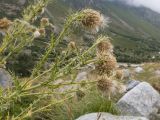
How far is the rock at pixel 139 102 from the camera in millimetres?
12219

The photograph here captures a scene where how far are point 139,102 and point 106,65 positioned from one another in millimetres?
8664

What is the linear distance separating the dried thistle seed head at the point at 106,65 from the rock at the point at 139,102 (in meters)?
7.71

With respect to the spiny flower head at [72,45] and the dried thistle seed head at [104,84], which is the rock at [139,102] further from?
the dried thistle seed head at [104,84]

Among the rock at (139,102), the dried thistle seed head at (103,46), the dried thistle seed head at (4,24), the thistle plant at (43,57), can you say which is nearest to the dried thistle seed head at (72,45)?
the thistle plant at (43,57)

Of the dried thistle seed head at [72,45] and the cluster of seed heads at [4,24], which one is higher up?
the cluster of seed heads at [4,24]

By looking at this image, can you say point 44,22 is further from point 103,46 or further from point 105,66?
point 105,66

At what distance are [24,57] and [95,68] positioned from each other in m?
58.0

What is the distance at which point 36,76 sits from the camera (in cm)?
406

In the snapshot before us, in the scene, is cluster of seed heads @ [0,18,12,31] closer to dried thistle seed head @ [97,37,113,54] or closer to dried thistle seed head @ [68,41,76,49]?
dried thistle seed head @ [68,41,76,49]

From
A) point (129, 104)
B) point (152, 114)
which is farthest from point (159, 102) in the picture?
point (129, 104)

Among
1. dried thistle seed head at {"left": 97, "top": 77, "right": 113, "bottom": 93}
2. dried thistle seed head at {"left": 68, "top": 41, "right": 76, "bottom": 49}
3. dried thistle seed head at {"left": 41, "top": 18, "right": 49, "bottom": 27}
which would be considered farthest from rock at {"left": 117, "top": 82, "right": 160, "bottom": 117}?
dried thistle seed head at {"left": 97, "top": 77, "right": 113, "bottom": 93}

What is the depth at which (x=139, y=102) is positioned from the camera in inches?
491

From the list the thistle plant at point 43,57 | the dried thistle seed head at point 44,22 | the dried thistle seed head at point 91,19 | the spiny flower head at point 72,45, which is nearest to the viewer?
the thistle plant at point 43,57

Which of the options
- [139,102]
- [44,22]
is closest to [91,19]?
[44,22]
